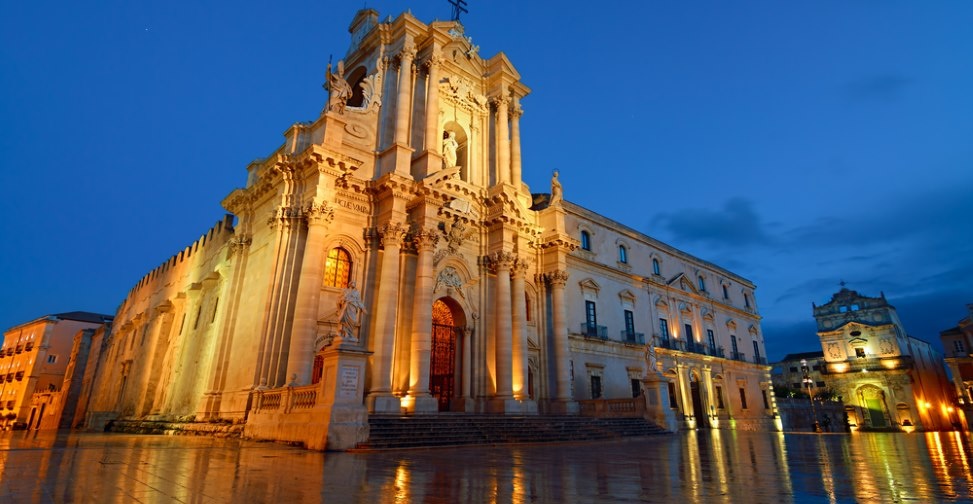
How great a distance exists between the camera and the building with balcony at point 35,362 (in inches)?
2172

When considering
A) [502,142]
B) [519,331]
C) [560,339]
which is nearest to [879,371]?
[560,339]

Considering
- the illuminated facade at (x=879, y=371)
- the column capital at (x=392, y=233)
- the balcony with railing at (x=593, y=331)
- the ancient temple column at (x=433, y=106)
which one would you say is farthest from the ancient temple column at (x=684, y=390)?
the illuminated facade at (x=879, y=371)

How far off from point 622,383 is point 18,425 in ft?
196

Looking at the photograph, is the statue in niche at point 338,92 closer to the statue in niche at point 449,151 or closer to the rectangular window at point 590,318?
the statue in niche at point 449,151

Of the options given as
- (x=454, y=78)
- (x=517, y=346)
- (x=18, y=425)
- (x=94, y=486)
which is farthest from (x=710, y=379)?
(x=18, y=425)

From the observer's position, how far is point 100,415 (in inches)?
1076

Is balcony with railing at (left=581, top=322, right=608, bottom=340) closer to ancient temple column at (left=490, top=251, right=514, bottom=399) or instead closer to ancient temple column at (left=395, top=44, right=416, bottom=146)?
ancient temple column at (left=490, top=251, right=514, bottom=399)

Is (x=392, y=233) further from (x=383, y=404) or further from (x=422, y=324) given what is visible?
(x=383, y=404)

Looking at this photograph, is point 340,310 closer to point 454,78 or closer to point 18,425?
point 454,78

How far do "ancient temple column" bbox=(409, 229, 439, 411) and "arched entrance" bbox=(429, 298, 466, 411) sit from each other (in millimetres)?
2512

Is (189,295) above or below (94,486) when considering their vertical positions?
above

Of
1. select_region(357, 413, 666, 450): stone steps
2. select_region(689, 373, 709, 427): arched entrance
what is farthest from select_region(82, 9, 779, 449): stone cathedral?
select_region(357, 413, 666, 450): stone steps

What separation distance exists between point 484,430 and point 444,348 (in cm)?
654

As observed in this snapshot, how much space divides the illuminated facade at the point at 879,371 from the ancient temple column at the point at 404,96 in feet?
172
